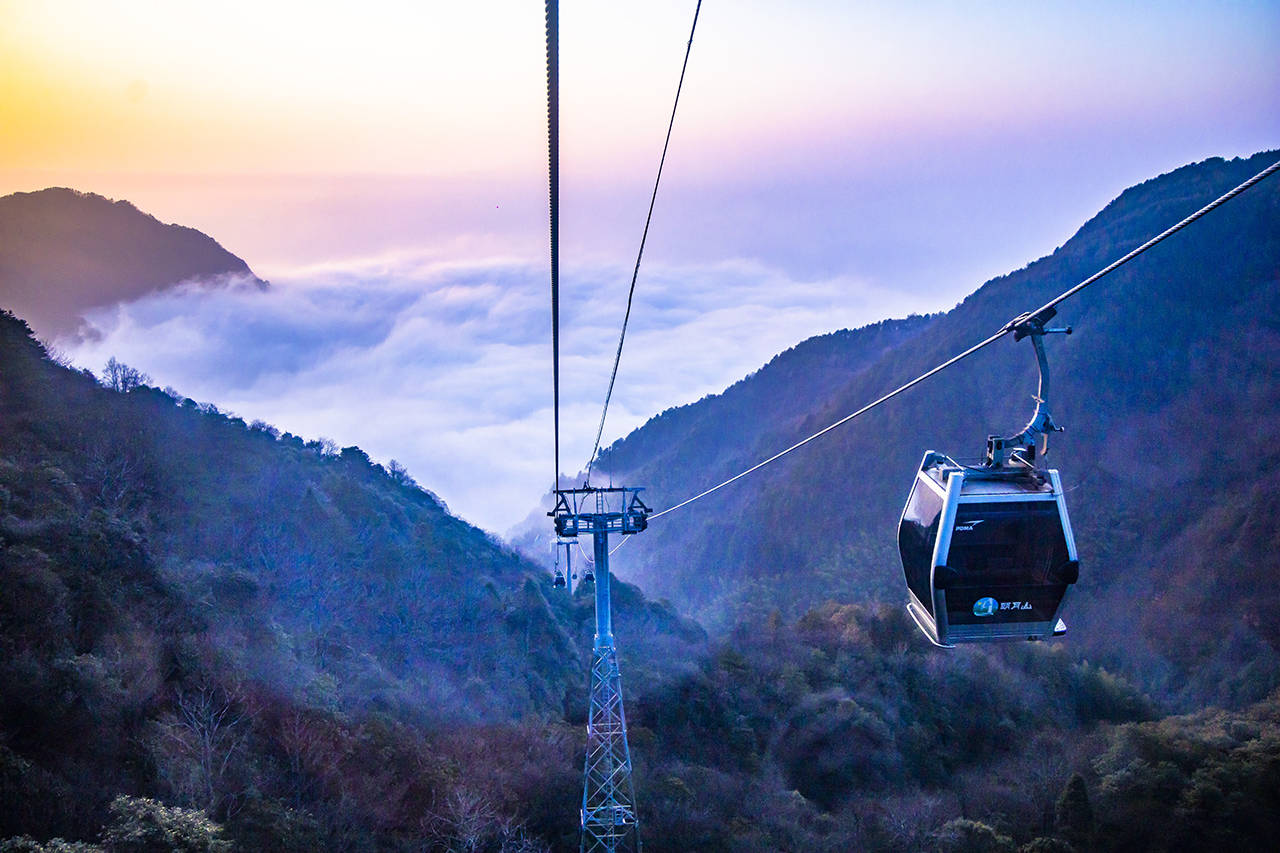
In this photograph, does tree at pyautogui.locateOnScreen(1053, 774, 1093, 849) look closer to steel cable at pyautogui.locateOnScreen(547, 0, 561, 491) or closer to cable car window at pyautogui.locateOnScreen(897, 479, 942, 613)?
cable car window at pyautogui.locateOnScreen(897, 479, 942, 613)

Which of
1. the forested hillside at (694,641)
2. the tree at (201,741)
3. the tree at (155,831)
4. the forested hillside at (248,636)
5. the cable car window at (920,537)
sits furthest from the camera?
the forested hillside at (694,641)

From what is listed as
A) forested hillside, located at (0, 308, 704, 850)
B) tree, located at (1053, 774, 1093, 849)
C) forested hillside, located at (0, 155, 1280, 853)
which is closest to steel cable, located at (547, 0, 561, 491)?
forested hillside, located at (0, 155, 1280, 853)

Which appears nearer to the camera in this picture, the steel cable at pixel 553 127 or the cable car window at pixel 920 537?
the steel cable at pixel 553 127

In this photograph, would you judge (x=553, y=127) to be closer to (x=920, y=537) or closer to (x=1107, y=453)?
(x=920, y=537)

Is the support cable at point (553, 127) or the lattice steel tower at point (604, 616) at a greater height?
the support cable at point (553, 127)

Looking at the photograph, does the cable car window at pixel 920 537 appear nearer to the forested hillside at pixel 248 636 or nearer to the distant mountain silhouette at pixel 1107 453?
the forested hillside at pixel 248 636

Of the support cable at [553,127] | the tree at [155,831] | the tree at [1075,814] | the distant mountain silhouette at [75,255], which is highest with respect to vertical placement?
the distant mountain silhouette at [75,255]

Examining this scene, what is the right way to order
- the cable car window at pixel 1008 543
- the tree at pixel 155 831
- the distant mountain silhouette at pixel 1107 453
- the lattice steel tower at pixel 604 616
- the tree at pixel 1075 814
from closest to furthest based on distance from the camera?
1. the cable car window at pixel 1008 543
2. the tree at pixel 155 831
3. the lattice steel tower at pixel 604 616
4. the tree at pixel 1075 814
5. the distant mountain silhouette at pixel 1107 453

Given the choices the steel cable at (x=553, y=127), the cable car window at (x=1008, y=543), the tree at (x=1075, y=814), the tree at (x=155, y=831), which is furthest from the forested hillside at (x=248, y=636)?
the tree at (x=1075, y=814)

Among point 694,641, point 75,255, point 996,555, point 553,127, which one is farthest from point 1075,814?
point 75,255
